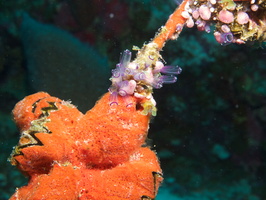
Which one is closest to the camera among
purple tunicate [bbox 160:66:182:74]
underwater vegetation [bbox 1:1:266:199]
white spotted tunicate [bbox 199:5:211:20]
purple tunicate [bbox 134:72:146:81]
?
purple tunicate [bbox 134:72:146:81]

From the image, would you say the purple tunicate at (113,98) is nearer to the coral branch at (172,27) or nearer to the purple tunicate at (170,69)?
the purple tunicate at (170,69)

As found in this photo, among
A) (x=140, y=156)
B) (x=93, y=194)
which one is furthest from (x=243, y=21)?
(x=93, y=194)

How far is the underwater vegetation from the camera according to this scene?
15.7ft

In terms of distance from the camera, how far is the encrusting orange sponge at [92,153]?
85.7 inches

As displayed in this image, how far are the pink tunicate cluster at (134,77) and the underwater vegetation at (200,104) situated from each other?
2.46m

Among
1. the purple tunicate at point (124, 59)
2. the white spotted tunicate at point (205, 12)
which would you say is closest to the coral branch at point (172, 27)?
the white spotted tunicate at point (205, 12)

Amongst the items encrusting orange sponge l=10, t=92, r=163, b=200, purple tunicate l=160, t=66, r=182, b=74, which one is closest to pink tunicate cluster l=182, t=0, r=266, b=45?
purple tunicate l=160, t=66, r=182, b=74

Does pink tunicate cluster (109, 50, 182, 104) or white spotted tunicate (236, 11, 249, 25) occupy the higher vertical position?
white spotted tunicate (236, 11, 249, 25)

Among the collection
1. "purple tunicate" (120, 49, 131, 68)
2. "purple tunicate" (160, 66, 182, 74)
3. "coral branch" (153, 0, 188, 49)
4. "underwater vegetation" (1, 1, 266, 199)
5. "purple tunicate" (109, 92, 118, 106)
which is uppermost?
"underwater vegetation" (1, 1, 266, 199)

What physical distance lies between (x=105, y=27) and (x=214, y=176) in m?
4.73

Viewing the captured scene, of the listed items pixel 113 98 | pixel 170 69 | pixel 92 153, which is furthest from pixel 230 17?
pixel 92 153

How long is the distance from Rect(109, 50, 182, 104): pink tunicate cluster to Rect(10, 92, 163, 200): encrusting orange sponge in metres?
0.09

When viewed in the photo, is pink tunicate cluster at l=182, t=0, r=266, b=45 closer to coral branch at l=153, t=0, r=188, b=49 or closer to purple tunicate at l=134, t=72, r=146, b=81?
coral branch at l=153, t=0, r=188, b=49

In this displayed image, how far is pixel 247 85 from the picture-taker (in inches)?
195
